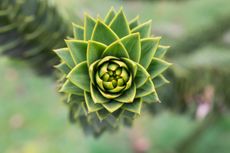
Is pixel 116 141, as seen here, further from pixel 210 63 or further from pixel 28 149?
pixel 210 63

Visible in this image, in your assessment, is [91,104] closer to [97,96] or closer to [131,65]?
[97,96]

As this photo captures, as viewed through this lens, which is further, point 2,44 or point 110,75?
point 2,44

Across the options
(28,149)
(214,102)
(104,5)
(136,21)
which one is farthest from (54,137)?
(136,21)

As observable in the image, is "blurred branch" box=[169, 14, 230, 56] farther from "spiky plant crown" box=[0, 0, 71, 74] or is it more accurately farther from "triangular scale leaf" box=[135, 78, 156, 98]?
"triangular scale leaf" box=[135, 78, 156, 98]

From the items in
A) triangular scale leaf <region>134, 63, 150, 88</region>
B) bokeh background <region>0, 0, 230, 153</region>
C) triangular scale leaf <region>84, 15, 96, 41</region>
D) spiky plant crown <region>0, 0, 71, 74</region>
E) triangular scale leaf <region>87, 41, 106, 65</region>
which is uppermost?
triangular scale leaf <region>84, 15, 96, 41</region>

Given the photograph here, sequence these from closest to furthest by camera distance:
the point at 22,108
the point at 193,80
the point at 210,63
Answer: the point at 193,80 → the point at 210,63 → the point at 22,108

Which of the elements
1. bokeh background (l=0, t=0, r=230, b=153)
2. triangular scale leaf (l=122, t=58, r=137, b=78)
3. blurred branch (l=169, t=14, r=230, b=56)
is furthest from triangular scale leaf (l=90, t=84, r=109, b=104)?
blurred branch (l=169, t=14, r=230, b=56)

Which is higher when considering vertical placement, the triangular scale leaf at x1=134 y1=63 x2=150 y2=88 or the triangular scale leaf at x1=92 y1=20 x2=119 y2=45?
the triangular scale leaf at x1=92 y1=20 x2=119 y2=45

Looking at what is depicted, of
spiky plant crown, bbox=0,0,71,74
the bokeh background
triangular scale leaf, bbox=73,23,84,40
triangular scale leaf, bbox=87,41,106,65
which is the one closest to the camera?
triangular scale leaf, bbox=87,41,106,65
